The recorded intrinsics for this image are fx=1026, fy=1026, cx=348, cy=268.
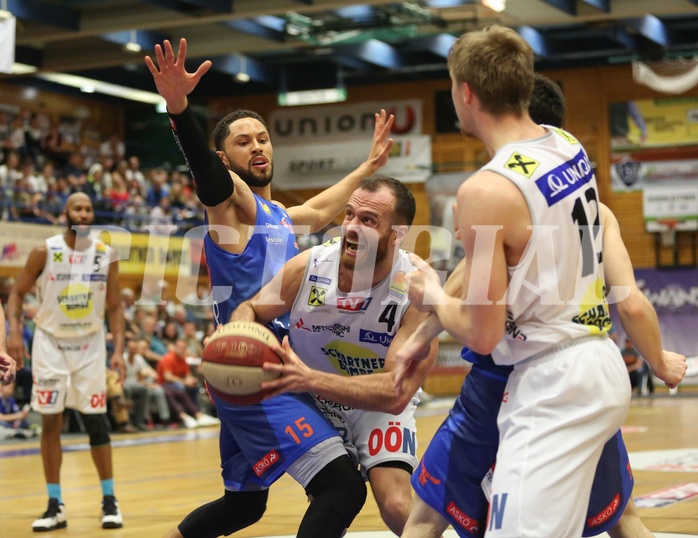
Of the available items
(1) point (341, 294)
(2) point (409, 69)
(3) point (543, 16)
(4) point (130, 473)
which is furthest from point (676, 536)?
(2) point (409, 69)

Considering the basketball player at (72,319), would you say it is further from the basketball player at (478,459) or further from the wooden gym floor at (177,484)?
the basketball player at (478,459)

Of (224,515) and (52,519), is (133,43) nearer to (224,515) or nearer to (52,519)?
(52,519)

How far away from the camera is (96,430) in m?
7.37

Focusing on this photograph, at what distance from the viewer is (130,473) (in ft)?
32.6

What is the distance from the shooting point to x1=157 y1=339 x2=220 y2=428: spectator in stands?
50.5 ft

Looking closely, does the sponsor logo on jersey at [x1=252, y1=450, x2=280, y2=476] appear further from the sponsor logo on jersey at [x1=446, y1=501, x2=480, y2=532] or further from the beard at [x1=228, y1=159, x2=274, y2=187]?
the beard at [x1=228, y1=159, x2=274, y2=187]

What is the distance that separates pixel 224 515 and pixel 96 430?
3200mm

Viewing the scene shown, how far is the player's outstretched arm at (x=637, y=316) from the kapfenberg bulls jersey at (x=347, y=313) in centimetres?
97

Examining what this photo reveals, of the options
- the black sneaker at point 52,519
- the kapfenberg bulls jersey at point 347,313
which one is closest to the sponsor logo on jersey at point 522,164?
the kapfenberg bulls jersey at point 347,313

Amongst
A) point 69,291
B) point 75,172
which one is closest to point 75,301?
point 69,291

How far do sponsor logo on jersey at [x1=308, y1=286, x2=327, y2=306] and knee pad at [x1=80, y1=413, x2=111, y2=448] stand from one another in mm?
3550

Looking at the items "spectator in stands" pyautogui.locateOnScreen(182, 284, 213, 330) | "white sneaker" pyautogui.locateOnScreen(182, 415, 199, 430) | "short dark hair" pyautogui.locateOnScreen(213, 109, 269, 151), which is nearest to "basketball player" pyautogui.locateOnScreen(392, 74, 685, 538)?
"short dark hair" pyautogui.locateOnScreen(213, 109, 269, 151)

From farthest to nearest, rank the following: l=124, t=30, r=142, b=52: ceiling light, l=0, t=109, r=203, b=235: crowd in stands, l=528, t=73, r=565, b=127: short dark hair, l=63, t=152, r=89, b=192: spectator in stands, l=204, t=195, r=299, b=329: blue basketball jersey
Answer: l=124, t=30, r=142, b=52: ceiling light
l=63, t=152, r=89, b=192: spectator in stands
l=0, t=109, r=203, b=235: crowd in stands
l=204, t=195, r=299, b=329: blue basketball jersey
l=528, t=73, r=565, b=127: short dark hair

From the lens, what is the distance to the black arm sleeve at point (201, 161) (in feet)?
13.7
